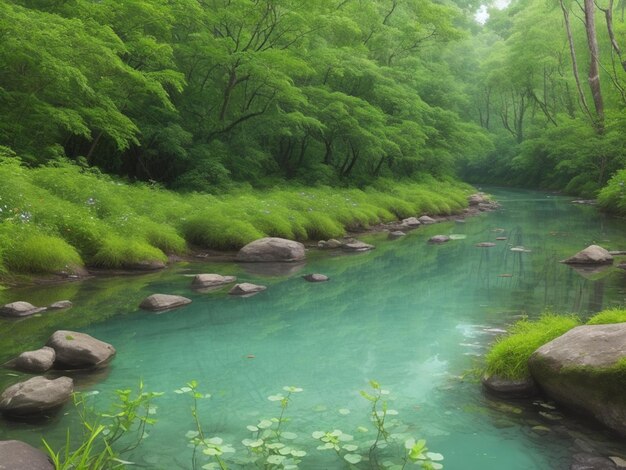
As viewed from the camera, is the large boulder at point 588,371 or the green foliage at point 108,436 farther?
the large boulder at point 588,371

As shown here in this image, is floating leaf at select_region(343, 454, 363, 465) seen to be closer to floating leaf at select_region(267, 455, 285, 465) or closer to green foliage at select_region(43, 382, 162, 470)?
floating leaf at select_region(267, 455, 285, 465)

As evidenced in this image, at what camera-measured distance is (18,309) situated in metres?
7.75

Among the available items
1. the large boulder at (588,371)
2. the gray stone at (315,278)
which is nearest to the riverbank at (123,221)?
the gray stone at (315,278)

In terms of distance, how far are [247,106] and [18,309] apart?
44.8ft

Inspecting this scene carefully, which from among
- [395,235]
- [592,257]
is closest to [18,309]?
[592,257]

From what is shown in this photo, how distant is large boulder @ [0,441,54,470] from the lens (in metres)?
3.49

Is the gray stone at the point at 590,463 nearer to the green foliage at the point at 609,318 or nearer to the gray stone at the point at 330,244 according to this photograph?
the green foliage at the point at 609,318

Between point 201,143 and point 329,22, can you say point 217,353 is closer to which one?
point 201,143

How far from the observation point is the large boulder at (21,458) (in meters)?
3.49

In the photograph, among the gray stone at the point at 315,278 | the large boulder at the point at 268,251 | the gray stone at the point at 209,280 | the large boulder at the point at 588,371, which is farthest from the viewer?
the large boulder at the point at 268,251

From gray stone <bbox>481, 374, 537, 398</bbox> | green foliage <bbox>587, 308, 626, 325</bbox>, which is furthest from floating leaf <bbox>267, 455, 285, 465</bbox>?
A: green foliage <bbox>587, 308, 626, 325</bbox>

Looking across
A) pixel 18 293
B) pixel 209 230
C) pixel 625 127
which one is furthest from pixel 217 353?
pixel 625 127

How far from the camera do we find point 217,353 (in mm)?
6777

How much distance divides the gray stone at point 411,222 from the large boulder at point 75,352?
589 inches
